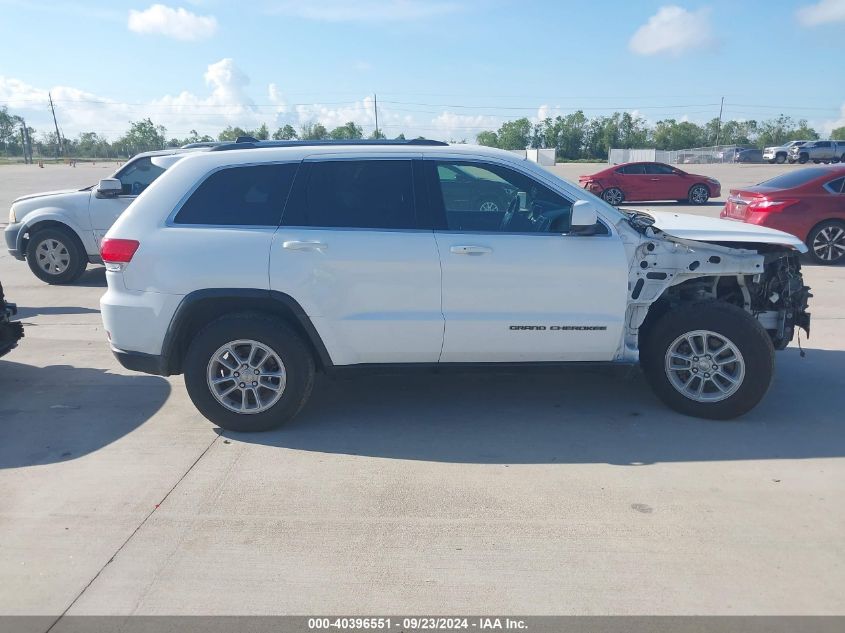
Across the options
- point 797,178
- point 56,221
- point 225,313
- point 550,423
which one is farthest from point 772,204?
point 56,221

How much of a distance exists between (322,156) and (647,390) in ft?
10.3

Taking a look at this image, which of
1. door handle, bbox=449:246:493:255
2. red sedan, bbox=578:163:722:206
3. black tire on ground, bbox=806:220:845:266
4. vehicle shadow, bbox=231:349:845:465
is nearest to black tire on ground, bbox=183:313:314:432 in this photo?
vehicle shadow, bbox=231:349:845:465

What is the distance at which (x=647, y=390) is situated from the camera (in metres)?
5.74

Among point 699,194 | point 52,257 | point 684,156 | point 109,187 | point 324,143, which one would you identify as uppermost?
point 324,143

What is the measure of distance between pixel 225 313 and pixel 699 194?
69.2 feet

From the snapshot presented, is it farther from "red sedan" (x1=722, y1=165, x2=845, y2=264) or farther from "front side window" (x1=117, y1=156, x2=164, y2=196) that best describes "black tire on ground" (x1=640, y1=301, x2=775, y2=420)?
"front side window" (x1=117, y1=156, x2=164, y2=196)

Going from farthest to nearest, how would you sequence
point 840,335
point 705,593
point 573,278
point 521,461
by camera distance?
point 840,335 → point 573,278 → point 521,461 → point 705,593

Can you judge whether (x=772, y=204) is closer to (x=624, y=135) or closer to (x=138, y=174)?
(x=138, y=174)

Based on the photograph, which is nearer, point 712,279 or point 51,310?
point 712,279

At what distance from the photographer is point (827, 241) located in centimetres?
1120

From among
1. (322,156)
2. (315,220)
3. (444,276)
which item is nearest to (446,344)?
(444,276)

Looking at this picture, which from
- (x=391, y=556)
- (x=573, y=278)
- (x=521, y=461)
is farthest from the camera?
(x=573, y=278)

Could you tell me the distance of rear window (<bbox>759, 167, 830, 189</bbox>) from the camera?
37.3 ft

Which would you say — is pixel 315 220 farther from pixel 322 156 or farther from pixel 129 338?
pixel 129 338
